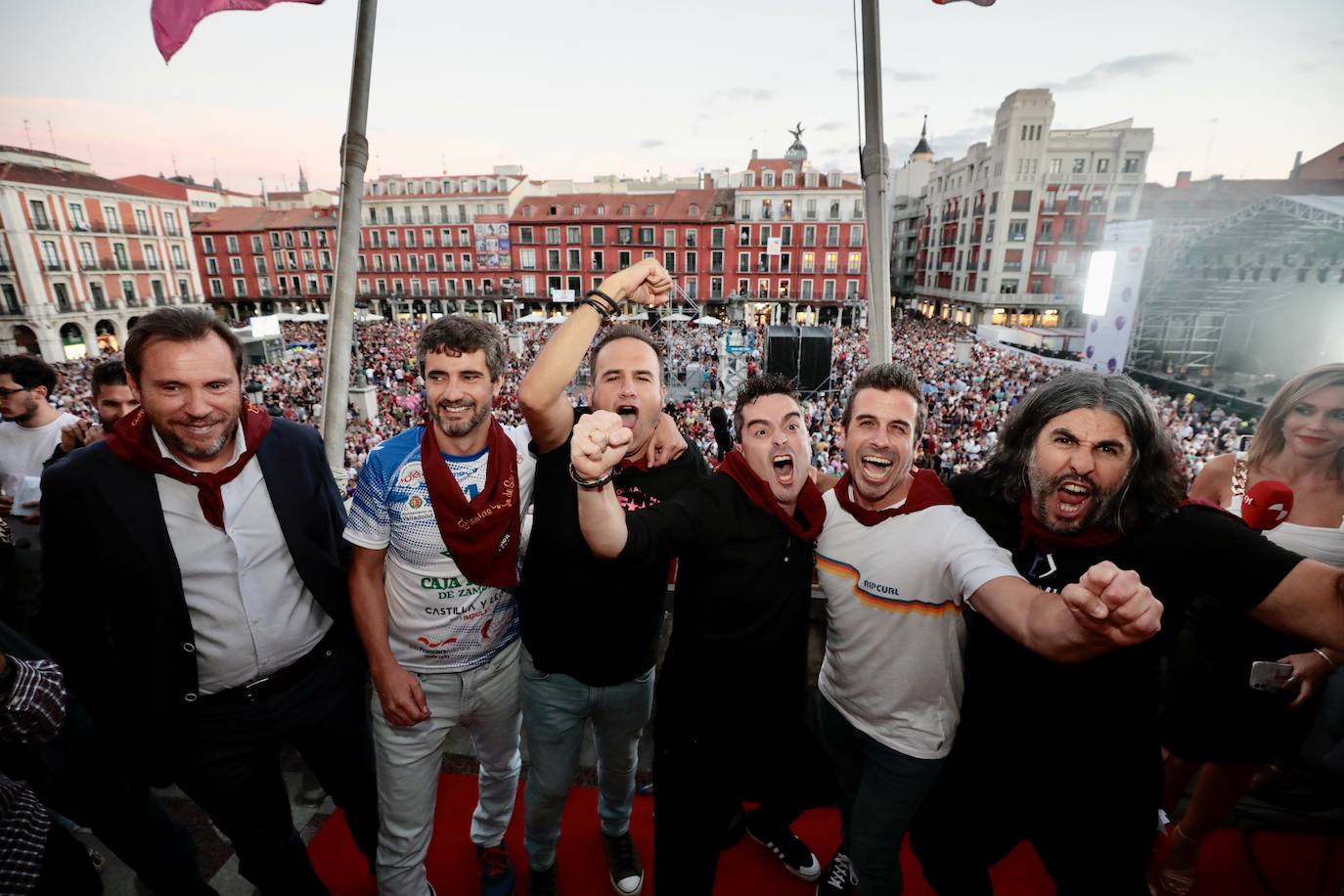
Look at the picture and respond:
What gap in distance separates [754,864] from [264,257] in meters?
57.3

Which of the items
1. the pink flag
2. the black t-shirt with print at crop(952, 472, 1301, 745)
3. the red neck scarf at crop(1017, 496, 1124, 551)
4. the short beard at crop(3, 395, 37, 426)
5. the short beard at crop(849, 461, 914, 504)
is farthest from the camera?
the short beard at crop(3, 395, 37, 426)

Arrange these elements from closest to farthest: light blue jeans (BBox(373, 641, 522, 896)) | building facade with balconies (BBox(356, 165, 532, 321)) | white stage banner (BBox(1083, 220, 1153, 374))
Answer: light blue jeans (BBox(373, 641, 522, 896)), white stage banner (BBox(1083, 220, 1153, 374)), building facade with balconies (BBox(356, 165, 532, 321))

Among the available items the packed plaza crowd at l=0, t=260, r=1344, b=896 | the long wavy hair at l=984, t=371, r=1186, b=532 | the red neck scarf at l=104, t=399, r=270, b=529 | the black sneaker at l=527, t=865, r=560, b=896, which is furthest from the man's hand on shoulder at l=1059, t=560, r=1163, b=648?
the red neck scarf at l=104, t=399, r=270, b=529

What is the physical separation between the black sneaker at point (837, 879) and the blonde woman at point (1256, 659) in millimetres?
1398

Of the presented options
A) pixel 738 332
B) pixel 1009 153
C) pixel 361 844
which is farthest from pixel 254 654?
pixel 1009 153

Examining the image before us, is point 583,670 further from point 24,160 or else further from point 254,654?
point 24,160

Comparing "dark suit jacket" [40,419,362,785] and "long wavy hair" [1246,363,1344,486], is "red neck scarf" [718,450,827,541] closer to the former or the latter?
→ "dark suit jacket" [40,419,362,785]

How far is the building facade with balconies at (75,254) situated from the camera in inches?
1155

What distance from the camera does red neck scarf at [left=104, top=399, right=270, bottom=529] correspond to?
1711mm

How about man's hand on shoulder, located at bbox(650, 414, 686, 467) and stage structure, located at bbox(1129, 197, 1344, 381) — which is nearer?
man's hand on shoulder, located at bbox(650, 414, 686, 467)

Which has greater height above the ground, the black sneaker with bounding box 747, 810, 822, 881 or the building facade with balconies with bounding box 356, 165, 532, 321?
the building facade with balconies with bounding box 356, 165, 532, 321

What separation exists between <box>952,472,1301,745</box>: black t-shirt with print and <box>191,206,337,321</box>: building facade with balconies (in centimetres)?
5259

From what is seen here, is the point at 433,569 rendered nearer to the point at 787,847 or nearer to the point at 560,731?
the point at 560,731

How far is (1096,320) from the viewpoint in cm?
2455
